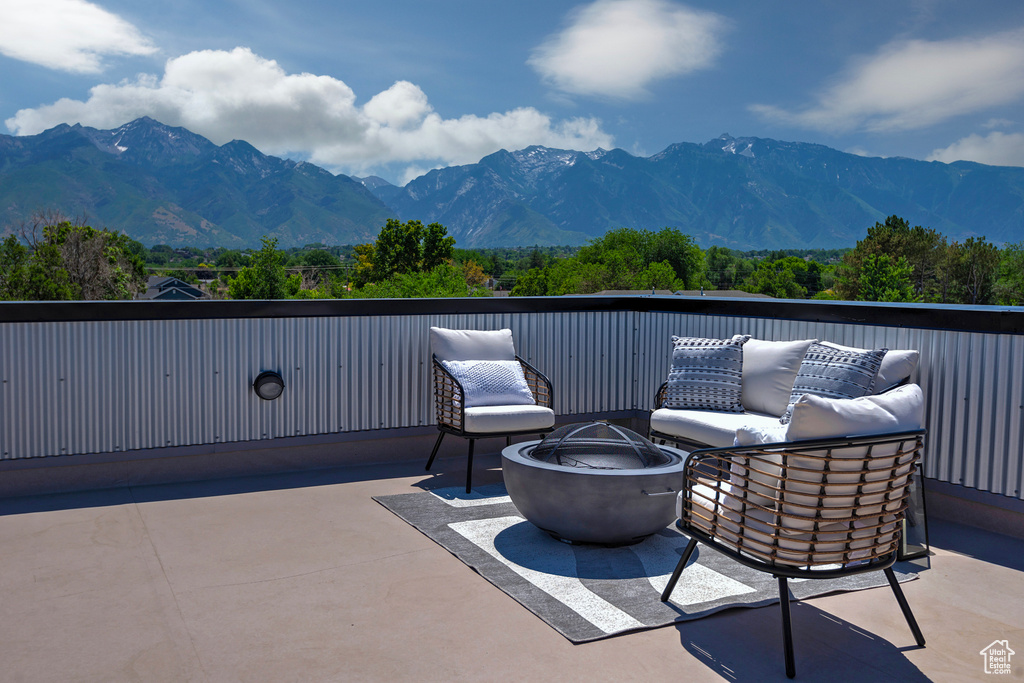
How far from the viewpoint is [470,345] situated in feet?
16.7

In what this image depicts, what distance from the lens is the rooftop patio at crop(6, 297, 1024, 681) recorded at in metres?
2.39

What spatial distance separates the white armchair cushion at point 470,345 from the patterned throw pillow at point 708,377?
1.14 m

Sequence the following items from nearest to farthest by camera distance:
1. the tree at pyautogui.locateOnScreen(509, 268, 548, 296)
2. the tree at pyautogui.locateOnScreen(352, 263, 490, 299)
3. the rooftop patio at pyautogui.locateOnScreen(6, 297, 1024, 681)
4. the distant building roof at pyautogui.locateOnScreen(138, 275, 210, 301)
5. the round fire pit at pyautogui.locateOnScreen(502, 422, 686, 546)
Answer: the rooftop patio at pyautogui.locateOnScreen(6, 297, 1024, 681) < the round fire pit at pyautogui.locateOnScreen(502, 422, 686, 546) < the tree at pyautogui.locateOnScreen(352, 263, 490, 299) < the distant building roof at pyautogui.locateOnScreen(138, 275, 210, 301) < the tree at pyautogui.locateOnScreen(509, 268, 548, 296)

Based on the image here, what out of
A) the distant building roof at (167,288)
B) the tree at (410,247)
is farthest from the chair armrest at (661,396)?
the distant building roof at (167,288)

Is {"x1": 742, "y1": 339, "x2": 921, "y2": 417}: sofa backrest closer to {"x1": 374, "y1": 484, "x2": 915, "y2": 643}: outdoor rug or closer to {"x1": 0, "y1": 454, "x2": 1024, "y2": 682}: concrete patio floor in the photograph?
{"x1": 0, "y1": 454, "x2": 1024, "y2": 682}: concrete patio floor

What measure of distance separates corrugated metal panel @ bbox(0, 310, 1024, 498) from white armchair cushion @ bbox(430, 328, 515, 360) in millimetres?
304

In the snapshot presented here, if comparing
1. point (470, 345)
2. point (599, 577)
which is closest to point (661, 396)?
point (470, 345)

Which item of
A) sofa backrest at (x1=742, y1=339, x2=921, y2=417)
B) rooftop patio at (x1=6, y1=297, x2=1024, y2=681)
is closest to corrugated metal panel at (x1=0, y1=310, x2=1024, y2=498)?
rooftop patio at (x1=6, y1=297, x2=1024, y2=681)

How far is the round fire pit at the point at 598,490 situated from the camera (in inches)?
125

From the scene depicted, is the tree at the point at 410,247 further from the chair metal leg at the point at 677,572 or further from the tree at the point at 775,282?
the chair metal leg at the point at 677,572

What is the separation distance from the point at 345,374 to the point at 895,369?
3330 mm

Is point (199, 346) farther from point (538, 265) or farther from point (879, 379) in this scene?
point (538, 265)

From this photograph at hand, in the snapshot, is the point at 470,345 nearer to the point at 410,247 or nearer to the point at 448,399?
the point at 448,399

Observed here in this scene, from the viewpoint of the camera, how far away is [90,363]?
4.38 m
